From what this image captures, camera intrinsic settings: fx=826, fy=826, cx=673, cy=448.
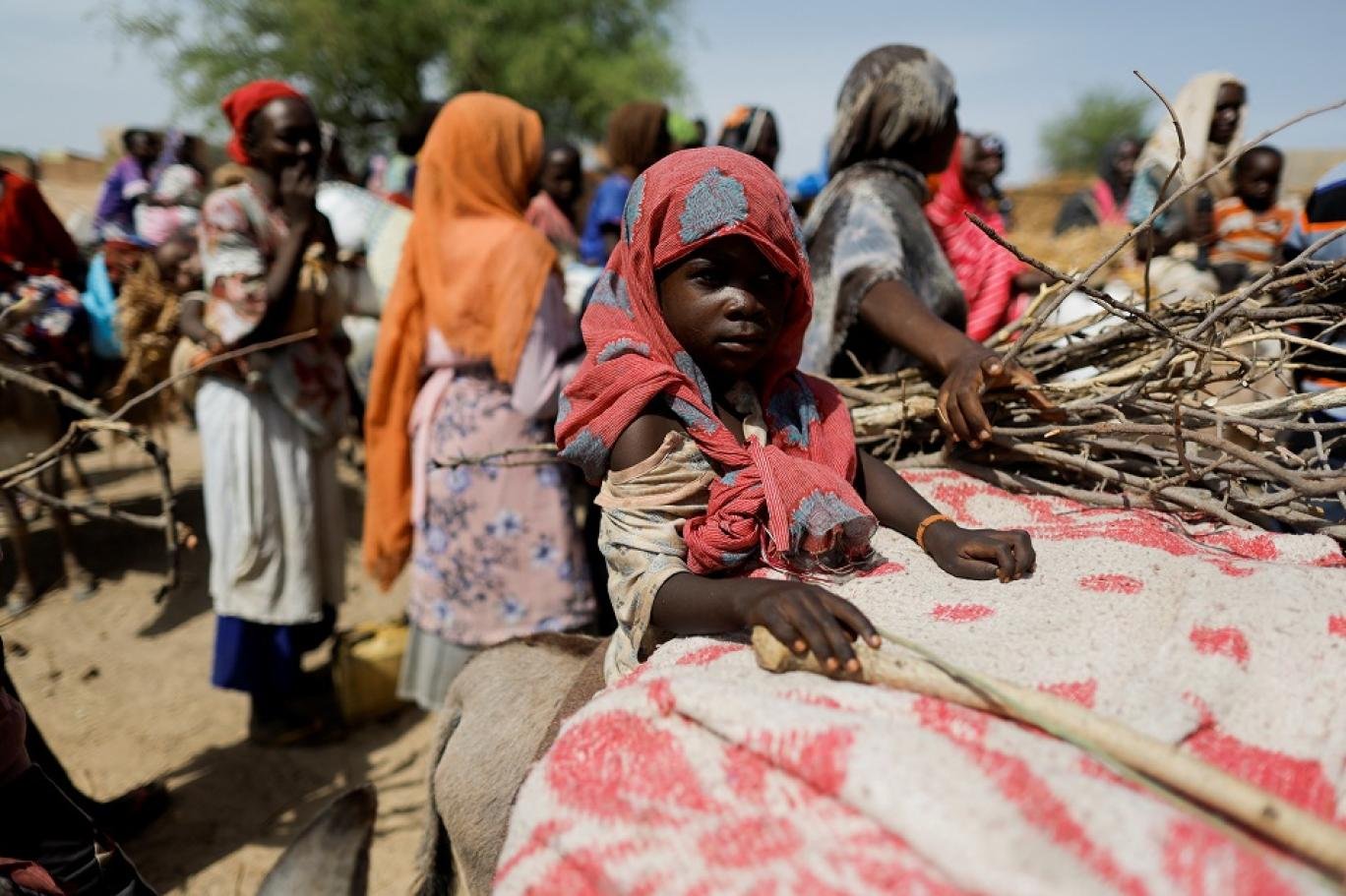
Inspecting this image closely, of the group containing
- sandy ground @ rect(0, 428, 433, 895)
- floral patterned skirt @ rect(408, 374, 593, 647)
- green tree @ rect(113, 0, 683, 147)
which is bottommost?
sandy ground @ rect(0, 428, 433, 895)

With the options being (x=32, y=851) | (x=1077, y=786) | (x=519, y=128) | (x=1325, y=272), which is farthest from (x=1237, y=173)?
(x=32, y=851)

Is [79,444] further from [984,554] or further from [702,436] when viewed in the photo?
[984,554]

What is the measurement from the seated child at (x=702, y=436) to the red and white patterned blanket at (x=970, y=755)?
0.13 metres

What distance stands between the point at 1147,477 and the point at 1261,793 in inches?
49.1

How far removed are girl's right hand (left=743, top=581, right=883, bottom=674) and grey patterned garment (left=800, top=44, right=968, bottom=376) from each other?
1.22 metres

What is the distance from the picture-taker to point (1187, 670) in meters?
1.11

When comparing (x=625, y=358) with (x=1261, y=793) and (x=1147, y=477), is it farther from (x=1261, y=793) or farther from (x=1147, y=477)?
(x=1147, y=477)

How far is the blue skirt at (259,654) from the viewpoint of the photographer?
3697 mm

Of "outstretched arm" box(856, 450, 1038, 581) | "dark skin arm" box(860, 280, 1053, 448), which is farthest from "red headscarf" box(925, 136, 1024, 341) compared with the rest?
"outstretched arm" box(856, 450, 1038, 581)

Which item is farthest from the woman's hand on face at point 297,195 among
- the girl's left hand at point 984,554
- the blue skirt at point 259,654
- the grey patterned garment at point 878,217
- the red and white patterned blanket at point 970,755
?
the girl's left hand at point 984,554

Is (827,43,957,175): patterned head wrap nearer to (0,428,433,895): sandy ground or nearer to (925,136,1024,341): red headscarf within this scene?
(925,136,1024,341): red headscarf

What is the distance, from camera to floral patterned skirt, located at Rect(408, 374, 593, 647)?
342 cm

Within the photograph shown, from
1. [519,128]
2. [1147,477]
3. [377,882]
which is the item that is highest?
[519,128]

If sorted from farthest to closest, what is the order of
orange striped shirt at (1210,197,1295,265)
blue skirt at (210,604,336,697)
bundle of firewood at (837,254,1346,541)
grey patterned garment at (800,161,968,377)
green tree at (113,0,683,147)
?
green tree at (113,0,683,147) → orange striped shirt at (1210,197,1295,265) → blue skirt at (210,604,336,697) → grey patterned garment at (800,161,968,377) → bundle of firewood at (837,254,1346,541)
